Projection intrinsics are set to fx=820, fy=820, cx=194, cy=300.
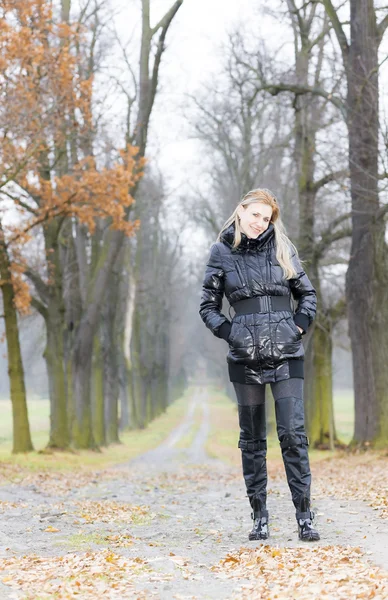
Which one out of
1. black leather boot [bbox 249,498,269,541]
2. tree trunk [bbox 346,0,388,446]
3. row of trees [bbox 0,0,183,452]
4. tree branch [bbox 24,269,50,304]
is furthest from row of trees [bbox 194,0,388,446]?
black leather boot [bbox 249,498,269,541]

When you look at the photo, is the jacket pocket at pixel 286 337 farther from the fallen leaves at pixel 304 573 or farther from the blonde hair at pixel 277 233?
the fallen leaves at pixel 304 573

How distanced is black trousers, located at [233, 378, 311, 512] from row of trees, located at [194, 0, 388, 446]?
28.0ft

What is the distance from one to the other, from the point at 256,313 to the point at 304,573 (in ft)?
6.07

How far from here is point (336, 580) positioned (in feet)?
14.8

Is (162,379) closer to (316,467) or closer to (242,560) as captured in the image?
(316,467)

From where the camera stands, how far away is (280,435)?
5812 mm

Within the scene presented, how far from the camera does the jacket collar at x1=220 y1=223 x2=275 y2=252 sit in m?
5.94

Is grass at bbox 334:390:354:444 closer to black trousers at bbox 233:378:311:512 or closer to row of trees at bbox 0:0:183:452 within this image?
row of trees at bbox 0:0:183:452

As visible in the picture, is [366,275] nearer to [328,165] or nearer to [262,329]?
[328,165]

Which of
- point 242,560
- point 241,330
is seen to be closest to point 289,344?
point 241,330

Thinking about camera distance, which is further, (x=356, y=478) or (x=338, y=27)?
(x=338, y=27)

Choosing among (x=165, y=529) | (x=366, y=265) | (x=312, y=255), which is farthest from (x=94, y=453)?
(x=165, y=529)

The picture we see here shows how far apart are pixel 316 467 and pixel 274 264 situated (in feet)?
32.7

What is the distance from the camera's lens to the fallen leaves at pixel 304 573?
14.1ft
